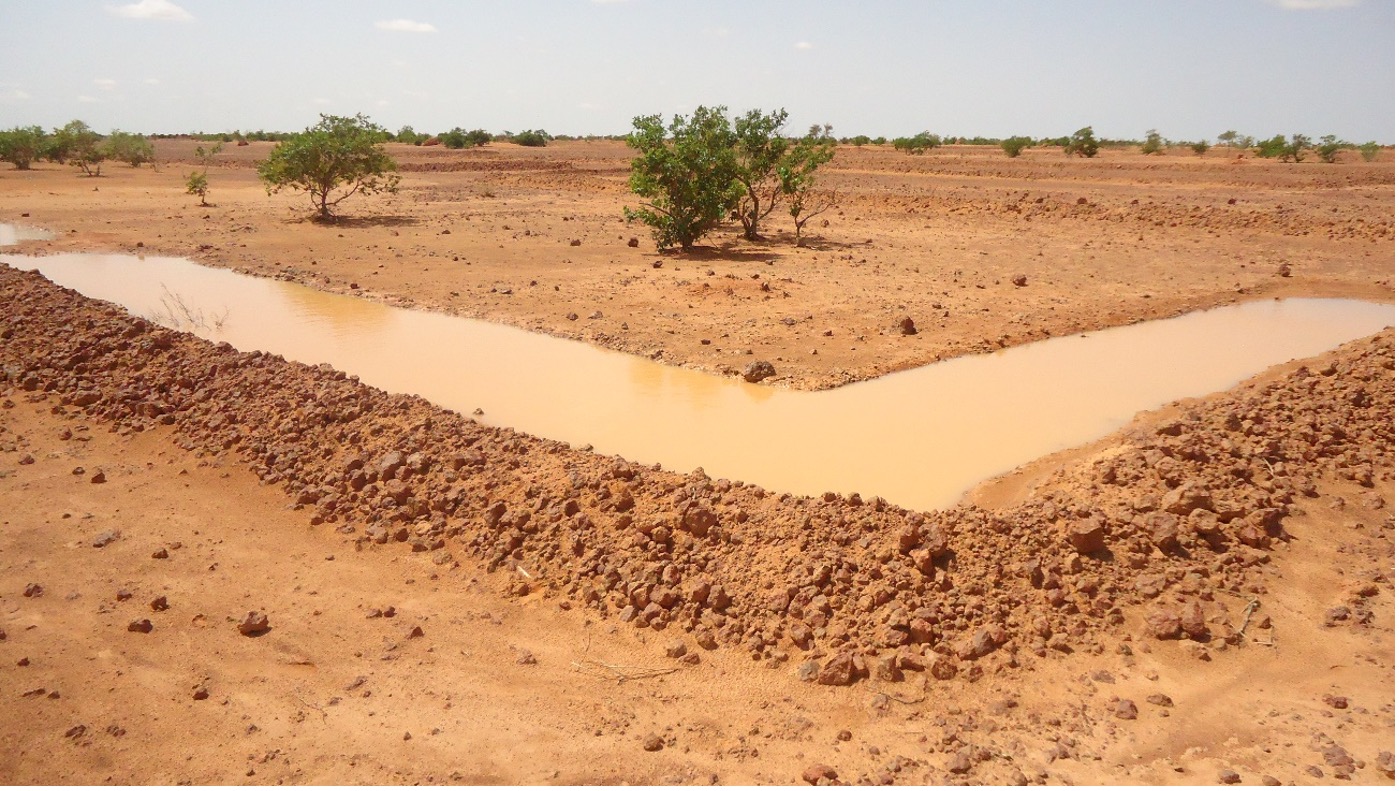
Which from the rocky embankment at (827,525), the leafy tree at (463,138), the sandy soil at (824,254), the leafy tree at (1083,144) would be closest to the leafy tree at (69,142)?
the sandy soil at (824,254)

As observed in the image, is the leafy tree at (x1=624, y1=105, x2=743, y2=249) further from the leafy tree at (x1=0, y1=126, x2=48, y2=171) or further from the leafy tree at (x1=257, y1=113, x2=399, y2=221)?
the leafy tree at (x1=0, y1=126, x2=48, y2=171)

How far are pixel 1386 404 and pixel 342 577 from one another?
8.45 meters

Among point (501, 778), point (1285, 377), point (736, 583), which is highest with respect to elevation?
point (1285, 377)

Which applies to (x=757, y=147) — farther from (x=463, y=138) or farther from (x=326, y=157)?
(x=463, y=138)

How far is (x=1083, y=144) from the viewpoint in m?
41.9

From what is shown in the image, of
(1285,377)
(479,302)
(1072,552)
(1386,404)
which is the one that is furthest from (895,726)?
(479,302)

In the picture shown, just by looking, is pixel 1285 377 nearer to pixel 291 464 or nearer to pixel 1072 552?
pixel 1072 552

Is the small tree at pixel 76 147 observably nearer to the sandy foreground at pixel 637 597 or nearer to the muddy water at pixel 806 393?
the muddy water at pixel 806 393

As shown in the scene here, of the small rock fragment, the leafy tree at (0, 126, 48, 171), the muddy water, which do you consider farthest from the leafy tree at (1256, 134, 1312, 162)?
the leafy tree at (0, 126, 48, 171)

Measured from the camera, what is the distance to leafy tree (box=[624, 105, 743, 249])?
16.8m

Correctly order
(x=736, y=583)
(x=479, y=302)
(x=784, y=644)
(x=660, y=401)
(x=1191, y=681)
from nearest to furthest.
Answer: (x=1191, y=681), (x=784, y=644), (x=736, y=583), (x=660, y=401), (x=479, y=302)

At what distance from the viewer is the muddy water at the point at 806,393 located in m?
7.28

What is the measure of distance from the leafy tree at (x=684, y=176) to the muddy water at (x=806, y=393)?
6.38m

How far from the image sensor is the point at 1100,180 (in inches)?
1286
